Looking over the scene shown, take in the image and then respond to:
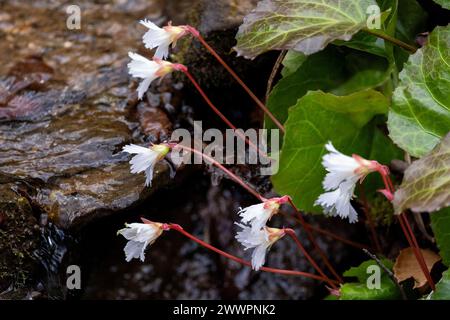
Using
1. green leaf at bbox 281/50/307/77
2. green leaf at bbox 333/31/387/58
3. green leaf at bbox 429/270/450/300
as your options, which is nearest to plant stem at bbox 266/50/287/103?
green leaf at bbox 281/50/307/77

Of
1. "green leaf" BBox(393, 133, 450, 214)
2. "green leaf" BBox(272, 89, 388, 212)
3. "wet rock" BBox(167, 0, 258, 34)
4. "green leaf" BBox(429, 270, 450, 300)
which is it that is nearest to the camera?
"green leaf" BBox(393, 133, 450, 214)

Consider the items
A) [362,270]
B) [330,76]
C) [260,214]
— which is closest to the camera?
[260,214]

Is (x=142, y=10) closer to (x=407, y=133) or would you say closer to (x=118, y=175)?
(x=118, y=175)

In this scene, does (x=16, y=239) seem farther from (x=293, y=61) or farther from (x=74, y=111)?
(x=293, y=61)

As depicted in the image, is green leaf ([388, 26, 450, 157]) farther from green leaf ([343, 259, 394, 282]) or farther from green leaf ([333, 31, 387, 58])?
green leaf ([343, 259, 394, 282])

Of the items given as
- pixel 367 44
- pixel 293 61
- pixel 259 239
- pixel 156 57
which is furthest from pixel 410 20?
pixel 259 239

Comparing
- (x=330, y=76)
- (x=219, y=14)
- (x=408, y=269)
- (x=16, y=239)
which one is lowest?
(x=408, y=269)

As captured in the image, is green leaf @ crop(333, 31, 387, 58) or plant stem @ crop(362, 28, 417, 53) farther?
green leaf @ crop(333, 31, 387, 58)
